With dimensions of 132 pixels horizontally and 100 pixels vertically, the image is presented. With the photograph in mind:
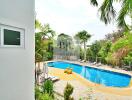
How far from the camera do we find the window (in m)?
4.08

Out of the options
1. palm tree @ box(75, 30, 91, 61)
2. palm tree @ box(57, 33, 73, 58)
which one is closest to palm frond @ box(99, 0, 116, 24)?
palm tree @ box(57, 33, 73, 58)

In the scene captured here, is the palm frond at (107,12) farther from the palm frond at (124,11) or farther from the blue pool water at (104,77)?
the blue pool water at (104,77)

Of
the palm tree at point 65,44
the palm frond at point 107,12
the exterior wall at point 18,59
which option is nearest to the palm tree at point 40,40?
the palm frond at point 107,12

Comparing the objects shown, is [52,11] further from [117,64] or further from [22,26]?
[22,26]

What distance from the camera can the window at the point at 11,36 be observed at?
13.4 feet

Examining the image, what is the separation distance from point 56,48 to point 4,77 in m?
24.7

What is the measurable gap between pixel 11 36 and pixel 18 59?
0.58 metres

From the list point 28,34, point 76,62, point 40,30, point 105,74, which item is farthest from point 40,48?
point 76,62

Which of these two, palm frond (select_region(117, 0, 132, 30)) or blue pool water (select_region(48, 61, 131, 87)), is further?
blue pool water (select_region(48, 61, 131, 87))

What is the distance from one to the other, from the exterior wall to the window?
0.11 m

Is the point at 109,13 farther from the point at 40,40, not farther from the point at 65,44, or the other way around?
the point at 65,44

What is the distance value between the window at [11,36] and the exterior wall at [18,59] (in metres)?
0.11

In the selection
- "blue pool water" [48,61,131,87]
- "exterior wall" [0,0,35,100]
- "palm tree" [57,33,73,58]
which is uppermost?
"palm tree" [57,33,73,58]

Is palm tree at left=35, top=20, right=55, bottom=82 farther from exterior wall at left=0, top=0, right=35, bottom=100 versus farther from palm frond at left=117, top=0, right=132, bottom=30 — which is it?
exterior wall at left=0, top=0, right=35, bottom=100
